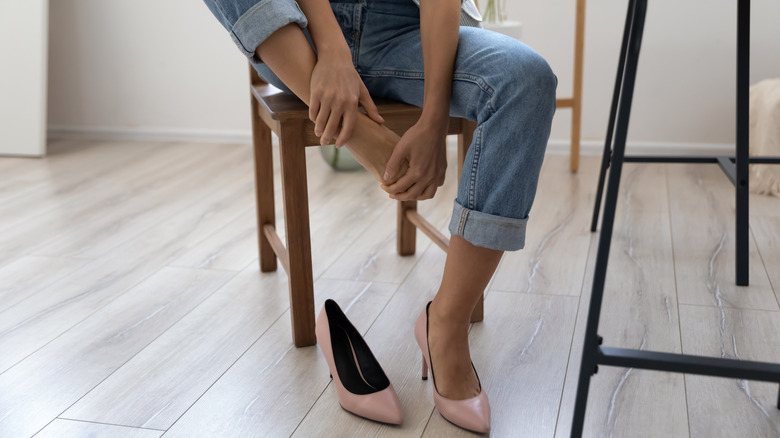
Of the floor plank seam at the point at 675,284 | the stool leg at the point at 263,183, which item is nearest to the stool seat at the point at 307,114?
the stool leg at the point at 263,183

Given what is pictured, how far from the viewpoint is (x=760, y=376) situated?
75 centimetres

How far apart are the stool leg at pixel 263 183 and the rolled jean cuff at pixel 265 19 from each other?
1.41 ft

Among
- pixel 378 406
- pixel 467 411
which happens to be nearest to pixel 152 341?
pixel 378 406

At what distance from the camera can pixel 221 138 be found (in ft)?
9.12

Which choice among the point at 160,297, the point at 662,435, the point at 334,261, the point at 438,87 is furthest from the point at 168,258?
the point at 662,435

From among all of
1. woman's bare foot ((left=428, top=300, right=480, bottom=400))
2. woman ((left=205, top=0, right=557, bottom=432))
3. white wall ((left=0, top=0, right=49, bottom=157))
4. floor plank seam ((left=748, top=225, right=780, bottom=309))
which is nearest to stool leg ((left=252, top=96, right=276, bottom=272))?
woman ((left=205, top=0, right=557, bottom=432))

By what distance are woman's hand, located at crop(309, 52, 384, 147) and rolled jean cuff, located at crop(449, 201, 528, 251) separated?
7.9 inches

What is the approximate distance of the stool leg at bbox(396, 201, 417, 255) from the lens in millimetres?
1540

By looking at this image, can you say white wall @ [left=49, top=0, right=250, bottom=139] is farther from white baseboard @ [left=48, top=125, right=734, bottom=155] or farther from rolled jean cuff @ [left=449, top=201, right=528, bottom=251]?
rolled jean cuff @ [left=449, top=201, right=528, bottom=251]

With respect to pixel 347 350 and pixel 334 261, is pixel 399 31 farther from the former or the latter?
pixel 334 261

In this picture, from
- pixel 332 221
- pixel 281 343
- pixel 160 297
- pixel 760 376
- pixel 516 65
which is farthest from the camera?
pixel 332 221

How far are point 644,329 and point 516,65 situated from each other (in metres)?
0.55

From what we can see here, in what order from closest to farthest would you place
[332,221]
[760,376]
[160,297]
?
[760,376]
[160,297]
[332,221]

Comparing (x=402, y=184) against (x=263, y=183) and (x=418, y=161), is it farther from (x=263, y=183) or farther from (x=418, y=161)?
(x=263, y=183)
